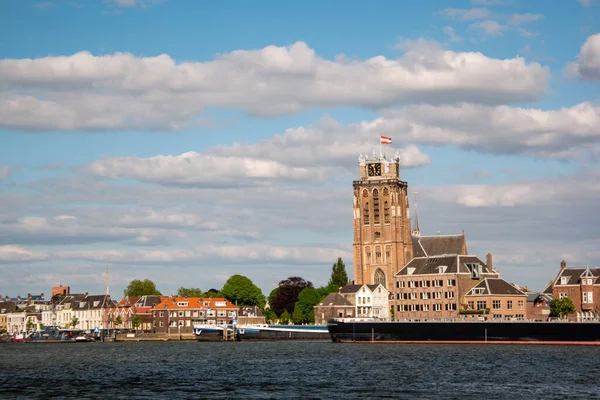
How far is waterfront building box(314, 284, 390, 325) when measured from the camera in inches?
6890

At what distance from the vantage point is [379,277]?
184 metres

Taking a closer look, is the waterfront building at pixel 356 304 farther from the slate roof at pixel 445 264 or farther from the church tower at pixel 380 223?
the slate roof at pixel 445 264

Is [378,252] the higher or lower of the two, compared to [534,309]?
higher

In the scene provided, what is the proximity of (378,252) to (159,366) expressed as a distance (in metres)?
101

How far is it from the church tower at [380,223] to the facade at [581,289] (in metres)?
40.4

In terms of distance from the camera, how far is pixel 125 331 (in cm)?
18162

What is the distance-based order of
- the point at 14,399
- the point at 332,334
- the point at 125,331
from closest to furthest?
the point at 14,399, the point at 332,334, the point at 125,331

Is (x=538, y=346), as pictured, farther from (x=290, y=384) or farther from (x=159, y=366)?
(x=290, y=384)

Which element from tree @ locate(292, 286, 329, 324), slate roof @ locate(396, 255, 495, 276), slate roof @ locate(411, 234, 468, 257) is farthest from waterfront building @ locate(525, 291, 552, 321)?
tree @ locate(292, 286, 329, 324)

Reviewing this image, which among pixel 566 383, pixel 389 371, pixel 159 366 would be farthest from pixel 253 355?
pixel 566 383

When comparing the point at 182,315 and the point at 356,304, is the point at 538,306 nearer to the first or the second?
the point at 356,304

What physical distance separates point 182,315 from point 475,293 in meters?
59.0

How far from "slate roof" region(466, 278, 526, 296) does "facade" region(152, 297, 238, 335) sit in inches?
1984

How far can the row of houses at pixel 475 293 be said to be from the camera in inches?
5497
